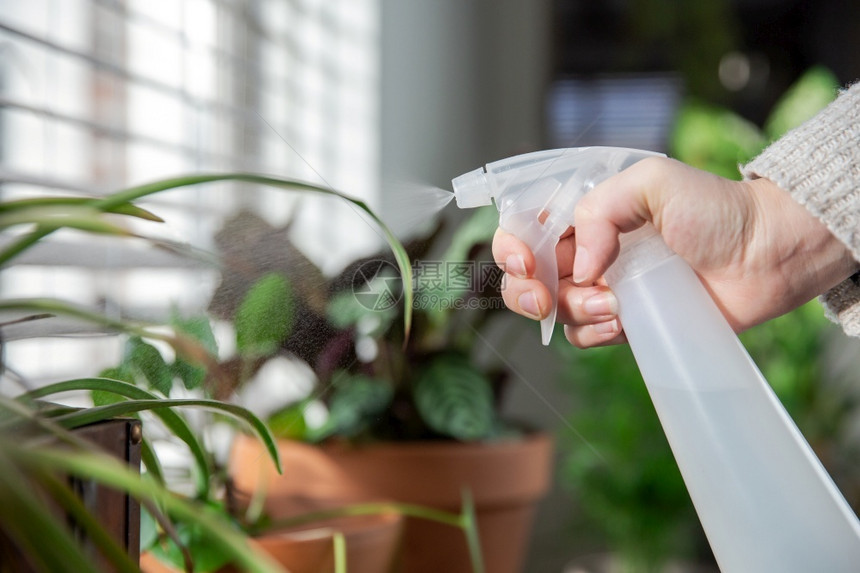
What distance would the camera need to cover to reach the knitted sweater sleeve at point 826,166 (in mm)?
416

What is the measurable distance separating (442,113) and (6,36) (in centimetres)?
92

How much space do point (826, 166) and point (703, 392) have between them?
15 cm

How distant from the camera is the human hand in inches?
15.7

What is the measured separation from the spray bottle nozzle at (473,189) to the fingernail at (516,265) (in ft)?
0.10

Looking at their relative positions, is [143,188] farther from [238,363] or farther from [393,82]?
[393,82]

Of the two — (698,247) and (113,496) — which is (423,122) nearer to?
(698,247)

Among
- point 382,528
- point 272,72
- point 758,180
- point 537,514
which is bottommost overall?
point 537,514

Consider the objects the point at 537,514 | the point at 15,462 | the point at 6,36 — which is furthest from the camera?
the point at 537,514

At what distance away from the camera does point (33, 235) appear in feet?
0.94

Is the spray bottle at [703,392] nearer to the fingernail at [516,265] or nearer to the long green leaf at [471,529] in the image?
the fingernail at [516,265]

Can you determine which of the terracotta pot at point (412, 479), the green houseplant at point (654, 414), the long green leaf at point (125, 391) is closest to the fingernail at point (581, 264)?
the long green leaf at point (125, 391)

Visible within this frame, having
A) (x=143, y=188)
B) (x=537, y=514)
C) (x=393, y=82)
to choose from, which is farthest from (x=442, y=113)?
(x=143, y=188)

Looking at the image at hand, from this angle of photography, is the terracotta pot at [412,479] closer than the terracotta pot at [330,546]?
No

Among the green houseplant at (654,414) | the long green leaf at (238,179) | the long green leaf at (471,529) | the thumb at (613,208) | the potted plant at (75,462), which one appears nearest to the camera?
the potted plant at (75,462)
